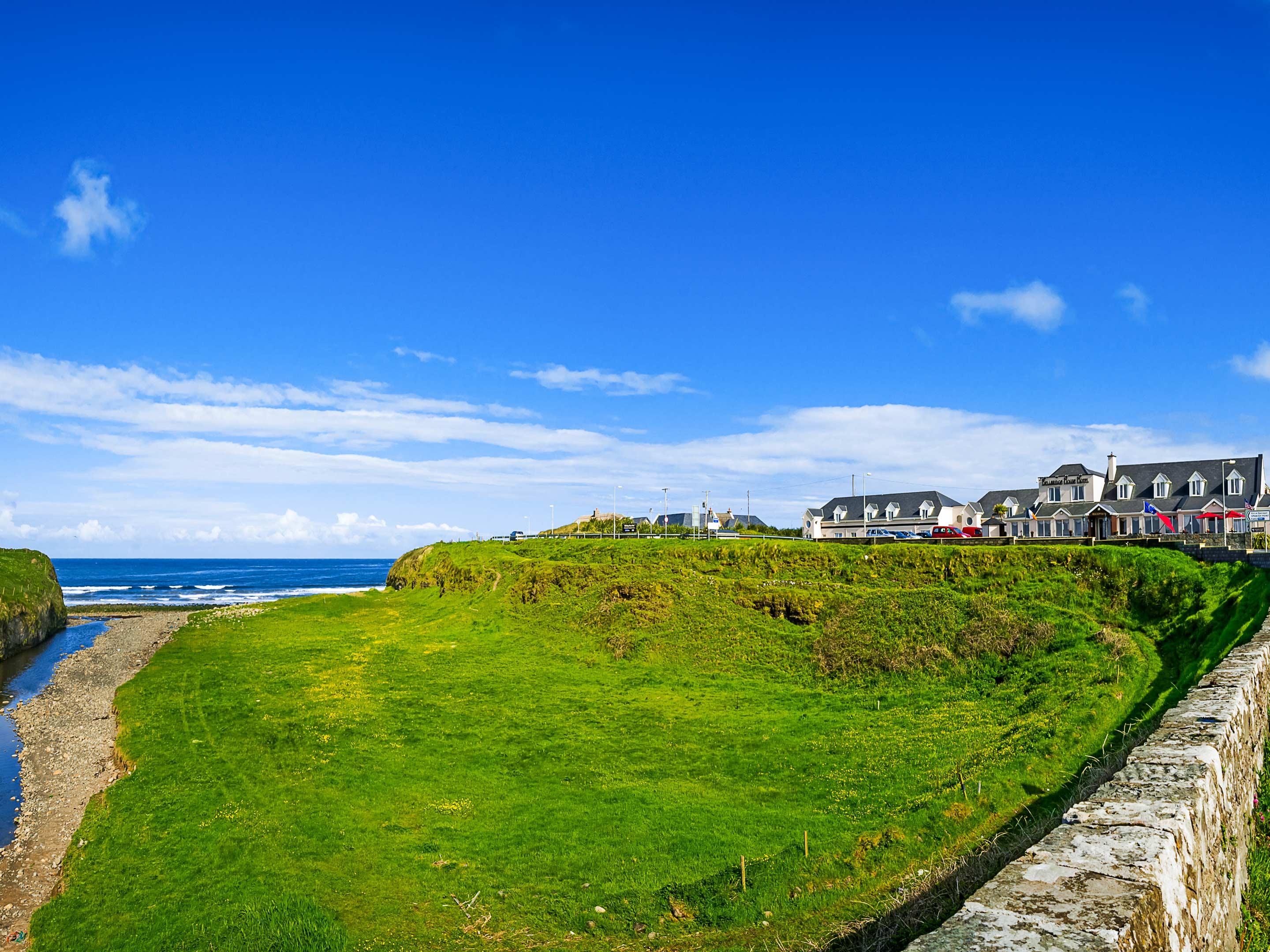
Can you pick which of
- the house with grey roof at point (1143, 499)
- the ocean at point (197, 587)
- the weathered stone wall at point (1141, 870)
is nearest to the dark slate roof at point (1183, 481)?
the house with grey roof at point (1143, 499)

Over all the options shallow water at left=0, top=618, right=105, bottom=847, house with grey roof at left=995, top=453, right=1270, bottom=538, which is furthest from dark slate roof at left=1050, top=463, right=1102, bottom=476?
shallow water at left=0, top=618, right=105, bottom=847

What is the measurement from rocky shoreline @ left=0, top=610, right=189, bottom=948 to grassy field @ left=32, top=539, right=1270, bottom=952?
881 millimetres

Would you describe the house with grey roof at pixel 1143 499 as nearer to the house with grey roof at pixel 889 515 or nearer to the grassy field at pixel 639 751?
the house with grey roof at pixel 889 515

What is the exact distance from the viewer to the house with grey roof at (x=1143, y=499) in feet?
210

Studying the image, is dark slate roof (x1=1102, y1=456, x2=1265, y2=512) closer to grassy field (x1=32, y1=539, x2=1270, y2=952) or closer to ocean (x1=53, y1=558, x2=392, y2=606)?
grassy field (x1=32, y1=539, x2=1270, y2=952)

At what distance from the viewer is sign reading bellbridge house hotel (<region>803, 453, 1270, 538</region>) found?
63875 mm

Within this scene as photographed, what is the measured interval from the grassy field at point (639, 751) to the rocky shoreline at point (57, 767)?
88 centimetres

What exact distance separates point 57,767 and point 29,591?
43.2 meters

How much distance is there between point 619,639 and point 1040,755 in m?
22.5

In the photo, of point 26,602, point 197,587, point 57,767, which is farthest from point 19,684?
point 197,587

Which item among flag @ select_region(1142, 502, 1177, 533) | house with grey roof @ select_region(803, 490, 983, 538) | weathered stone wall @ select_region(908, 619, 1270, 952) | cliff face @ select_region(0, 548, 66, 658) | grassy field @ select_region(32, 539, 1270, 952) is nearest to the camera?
weathered stone wall @ select_region(908, 619, 1270, 952)

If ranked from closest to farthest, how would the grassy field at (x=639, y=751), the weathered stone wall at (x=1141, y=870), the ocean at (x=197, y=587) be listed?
the weathered stone wall at (x=1141, y=870)
the grassy field at (x=639, y=751)
the ocean at (x=197, y=587)

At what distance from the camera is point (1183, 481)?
2709 inches

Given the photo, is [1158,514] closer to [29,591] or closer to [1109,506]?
[1109,506]
